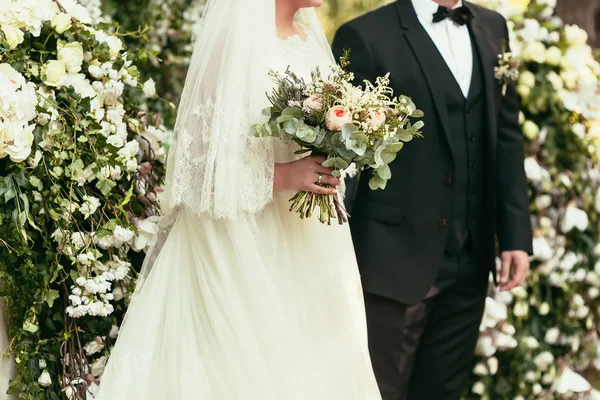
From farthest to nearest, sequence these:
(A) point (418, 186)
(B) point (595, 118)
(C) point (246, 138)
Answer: (B) point (595, 118) < (A) point (418, 186) < (C) point (246, 138)

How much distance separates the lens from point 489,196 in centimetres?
344

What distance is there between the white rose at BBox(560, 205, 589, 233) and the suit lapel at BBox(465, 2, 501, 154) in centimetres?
103

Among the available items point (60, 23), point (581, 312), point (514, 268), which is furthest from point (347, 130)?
point (581, 312)

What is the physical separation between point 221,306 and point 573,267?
2.32 m

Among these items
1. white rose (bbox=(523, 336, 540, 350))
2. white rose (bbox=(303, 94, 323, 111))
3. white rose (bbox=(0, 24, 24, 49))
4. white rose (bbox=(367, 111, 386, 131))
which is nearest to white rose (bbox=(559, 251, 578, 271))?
white rose (bbox=(523, 336, 540, 350))

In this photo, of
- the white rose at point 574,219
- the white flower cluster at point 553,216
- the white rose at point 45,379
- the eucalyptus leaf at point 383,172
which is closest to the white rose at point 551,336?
the white flower cluster at point 553,216

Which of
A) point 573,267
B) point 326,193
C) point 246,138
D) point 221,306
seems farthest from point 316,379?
point 573,267

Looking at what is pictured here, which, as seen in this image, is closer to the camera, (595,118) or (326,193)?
(326,193)

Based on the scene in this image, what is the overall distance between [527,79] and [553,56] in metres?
0.19

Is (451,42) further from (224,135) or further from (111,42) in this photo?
(111,42)

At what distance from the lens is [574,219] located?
4.24 m

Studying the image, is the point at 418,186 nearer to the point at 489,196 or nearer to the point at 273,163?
the point at 489,196

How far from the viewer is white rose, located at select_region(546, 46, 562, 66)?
14.0 ft

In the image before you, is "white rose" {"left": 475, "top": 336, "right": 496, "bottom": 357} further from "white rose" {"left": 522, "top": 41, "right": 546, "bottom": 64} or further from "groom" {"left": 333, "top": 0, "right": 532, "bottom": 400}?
"white rose" {"left": 522, "top": 41, "right": 546, "bottom": 64}
